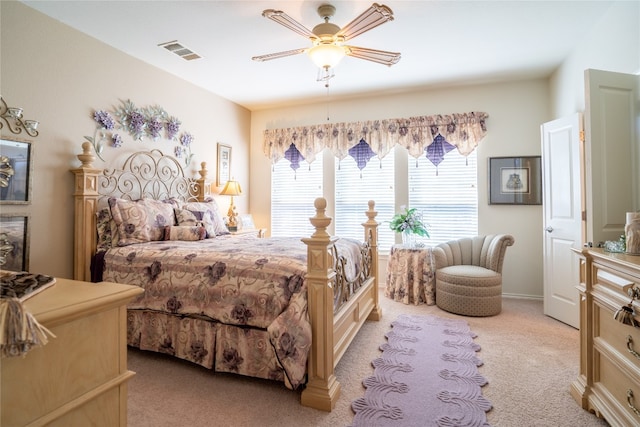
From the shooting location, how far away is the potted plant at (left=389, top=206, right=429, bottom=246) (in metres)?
4.04

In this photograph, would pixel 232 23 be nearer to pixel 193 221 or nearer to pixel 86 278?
pixel 193 221

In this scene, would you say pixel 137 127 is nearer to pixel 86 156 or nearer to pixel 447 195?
pixel 86 156

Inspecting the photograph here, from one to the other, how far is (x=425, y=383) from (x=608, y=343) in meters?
1.02

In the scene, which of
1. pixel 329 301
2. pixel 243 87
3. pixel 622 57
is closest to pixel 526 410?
pixel 329 301

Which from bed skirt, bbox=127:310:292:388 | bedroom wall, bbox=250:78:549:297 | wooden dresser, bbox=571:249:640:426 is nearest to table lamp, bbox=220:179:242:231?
bedroom wall, bbox=250:78:549:297

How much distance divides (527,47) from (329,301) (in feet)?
10.6

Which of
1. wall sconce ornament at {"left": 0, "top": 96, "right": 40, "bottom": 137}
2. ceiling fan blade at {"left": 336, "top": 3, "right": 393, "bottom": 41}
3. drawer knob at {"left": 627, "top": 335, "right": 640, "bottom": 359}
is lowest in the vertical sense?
drawer knob at {"left": 627, "top": 335, "right": 640, "bottom": 359}

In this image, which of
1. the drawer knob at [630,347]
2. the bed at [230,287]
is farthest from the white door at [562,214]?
the bed at [230,287]

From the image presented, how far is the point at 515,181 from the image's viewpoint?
4004mm

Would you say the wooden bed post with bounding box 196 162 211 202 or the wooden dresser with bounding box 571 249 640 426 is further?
the wooden bed post with bounding box 196 162 211 202

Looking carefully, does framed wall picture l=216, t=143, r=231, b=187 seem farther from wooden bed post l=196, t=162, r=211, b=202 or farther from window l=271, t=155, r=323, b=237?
window l=271, t=155, r=323, b=237

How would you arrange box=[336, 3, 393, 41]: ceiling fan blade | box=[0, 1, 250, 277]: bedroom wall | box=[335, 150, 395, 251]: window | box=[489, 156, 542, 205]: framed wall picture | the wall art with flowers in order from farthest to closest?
1. box=[335, 150, 395, 251]: window
2. box=[489, 156, 542, 205]: framed wall picture
3. the wall art with flowers
4. box=[0, 1, 250, 277]: bedroom wall
5. box=[336, 3, 393, 41]: ceiling fan blade

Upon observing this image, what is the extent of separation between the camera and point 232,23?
109 inches

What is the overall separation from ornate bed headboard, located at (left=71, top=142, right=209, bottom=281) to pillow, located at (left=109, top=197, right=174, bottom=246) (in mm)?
220
